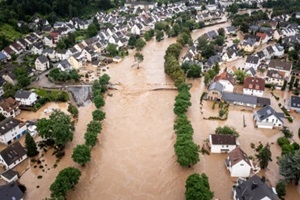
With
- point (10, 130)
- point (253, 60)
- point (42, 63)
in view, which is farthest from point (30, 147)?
point (253, 60)

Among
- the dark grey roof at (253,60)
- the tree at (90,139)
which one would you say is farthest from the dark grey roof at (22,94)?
the dark grey roof at (253,60)

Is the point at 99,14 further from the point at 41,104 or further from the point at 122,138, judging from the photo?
the point at 122,138

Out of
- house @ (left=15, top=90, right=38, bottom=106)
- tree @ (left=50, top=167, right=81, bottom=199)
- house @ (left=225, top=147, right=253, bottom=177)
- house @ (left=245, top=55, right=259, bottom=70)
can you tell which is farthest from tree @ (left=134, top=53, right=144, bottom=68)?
tree @ (left=50, top=167, right=81, bottom=199)

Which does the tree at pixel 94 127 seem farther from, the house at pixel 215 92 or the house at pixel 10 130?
the house at pixel 215 92

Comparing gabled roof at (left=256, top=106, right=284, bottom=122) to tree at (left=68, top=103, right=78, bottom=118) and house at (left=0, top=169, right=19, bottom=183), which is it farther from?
house at (left=0, top=169, right=19, bottom=183)

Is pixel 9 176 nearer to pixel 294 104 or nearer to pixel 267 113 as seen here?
pixel 267 113

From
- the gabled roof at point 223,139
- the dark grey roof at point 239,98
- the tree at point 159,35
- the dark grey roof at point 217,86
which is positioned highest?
the gabled roof at point 223,139

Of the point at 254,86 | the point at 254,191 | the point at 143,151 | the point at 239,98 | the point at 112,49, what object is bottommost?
the point at 239,98
